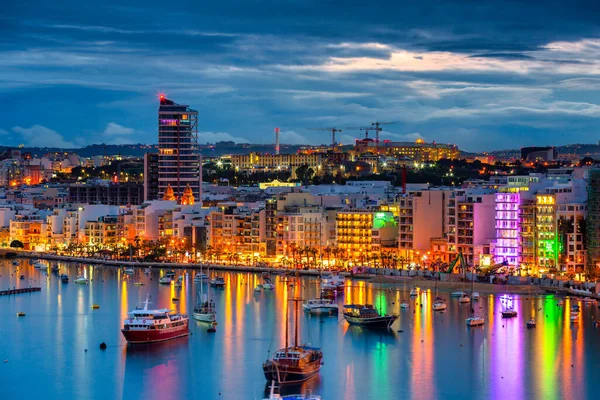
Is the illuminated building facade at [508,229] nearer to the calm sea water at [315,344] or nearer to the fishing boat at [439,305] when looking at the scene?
the calm sea water at [315,344]

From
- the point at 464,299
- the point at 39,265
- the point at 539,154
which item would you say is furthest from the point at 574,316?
the point at 539,154

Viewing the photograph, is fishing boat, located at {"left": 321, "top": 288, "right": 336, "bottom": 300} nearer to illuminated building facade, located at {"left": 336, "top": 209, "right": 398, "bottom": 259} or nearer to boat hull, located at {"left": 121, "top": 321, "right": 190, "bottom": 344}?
boat hull, located at {"left": 121, "top": 321, "right": 190, "bottom": 344}

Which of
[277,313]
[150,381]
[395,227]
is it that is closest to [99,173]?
[395,227]

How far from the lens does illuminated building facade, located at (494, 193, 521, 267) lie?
4084cm

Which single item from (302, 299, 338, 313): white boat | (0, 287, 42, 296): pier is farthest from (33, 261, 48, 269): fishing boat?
(302, 299, 338, 313): white boat

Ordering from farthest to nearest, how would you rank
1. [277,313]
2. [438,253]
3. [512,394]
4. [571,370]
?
1. [438,253]
2. [277,313]
3. [571,370]
4. [512,394]

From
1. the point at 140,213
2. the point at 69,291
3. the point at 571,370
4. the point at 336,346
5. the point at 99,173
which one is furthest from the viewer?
the point at 99,173

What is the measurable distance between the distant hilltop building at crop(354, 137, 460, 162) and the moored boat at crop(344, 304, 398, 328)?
242 ft

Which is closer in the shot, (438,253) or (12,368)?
(12,368)

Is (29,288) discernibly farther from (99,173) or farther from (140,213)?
(99,173)

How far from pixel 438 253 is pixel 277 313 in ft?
39.3

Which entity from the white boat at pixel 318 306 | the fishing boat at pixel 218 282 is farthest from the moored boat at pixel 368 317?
the fishing boat at pixel 218 282

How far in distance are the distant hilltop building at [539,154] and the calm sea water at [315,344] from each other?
6250 cm

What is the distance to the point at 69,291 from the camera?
3928 cm
